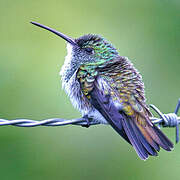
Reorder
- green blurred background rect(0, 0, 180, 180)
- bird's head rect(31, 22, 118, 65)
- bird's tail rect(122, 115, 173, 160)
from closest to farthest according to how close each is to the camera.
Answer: bird's tail rect(122, 115, 173, 160) < bird's head rect(31, 22, 118, 65) < green blurred background rect(0, 0, 180, 180)

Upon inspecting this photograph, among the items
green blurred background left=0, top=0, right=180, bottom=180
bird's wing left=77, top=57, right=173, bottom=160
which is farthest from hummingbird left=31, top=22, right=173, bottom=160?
green blurred background left=0, top=0, right=180, bottom=180

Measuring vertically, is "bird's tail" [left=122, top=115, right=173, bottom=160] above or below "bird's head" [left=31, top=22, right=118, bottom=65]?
below

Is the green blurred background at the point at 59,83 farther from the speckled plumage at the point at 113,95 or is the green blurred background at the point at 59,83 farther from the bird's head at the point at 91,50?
the speckled plumage at the point at 113,95

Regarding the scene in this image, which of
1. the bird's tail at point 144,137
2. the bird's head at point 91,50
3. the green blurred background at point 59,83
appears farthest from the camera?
the green blurred background at point 59,83

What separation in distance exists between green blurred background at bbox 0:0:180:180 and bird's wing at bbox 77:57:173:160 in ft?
7.76

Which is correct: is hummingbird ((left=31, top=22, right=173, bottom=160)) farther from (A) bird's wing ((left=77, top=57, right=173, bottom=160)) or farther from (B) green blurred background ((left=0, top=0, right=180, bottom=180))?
(B) green blurred background ((left=0, top=0, right=180, bottom=180))

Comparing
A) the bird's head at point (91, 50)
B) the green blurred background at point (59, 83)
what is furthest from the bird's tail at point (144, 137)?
the green blurred background at point (59, 83)

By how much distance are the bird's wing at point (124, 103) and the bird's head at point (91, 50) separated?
0.30 meters

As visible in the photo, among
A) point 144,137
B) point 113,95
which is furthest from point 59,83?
point 144,137

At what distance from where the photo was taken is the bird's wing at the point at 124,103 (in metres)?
3.96

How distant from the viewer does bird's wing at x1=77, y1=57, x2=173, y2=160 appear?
396 cm

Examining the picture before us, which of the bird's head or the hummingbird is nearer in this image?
the hummingbird
